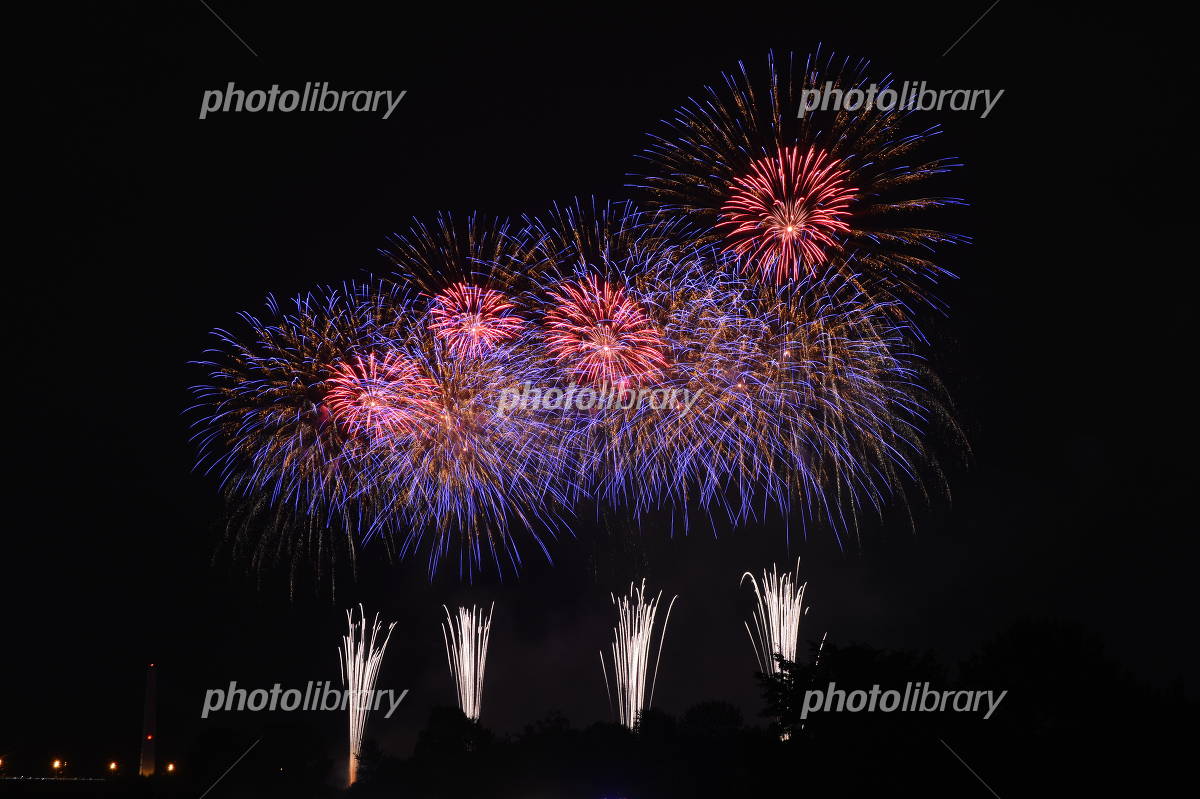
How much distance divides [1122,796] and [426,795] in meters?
48.3

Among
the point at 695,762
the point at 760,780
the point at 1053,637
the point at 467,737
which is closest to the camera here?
the point at 760,780

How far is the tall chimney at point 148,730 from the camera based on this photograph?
340 feet

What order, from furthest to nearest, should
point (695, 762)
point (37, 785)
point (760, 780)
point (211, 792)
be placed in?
point (211, 792) → point (37, 785) → point (695, 762) → point (760, 780)

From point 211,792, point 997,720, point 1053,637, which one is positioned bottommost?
point 211,792

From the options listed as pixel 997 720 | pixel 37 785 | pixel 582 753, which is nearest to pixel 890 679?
pixel 997 720

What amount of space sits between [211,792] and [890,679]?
224 feet

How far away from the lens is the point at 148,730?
348ft

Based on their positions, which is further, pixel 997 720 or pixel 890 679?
pixel 890 679

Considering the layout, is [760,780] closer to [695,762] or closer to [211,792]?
[695,762]

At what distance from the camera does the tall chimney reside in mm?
103775

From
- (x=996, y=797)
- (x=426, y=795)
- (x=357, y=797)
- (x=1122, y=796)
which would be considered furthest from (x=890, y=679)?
(x=357, y=797)

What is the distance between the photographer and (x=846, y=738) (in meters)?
34.9

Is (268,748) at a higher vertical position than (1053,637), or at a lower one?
lower

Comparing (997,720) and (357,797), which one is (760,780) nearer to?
(997,720)
